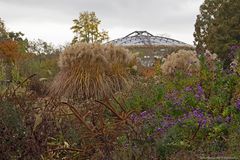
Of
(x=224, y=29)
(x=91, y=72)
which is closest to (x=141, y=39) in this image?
(x=224, y=29)

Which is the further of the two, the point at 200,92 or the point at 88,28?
the point at 88,28

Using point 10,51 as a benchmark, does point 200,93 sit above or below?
below

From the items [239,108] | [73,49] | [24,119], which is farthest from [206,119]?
[73,49]

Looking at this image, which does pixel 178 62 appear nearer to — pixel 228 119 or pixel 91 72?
pixel 91 72

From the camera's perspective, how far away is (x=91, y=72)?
12.9m

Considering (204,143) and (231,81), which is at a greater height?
(231,81)

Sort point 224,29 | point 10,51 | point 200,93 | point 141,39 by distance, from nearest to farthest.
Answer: point 200,93
point 10,51
point 224,29
point 141,39

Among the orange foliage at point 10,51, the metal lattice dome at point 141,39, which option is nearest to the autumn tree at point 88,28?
the orange foliage at point 10,51

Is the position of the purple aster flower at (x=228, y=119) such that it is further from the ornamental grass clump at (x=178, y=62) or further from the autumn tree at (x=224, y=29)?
the autumn tree at (x=224, y=29)

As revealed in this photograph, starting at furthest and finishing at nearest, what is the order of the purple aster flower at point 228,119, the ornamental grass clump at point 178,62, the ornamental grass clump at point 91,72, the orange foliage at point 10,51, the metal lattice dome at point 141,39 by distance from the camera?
the metal lattice dome at point 141,39, the orange foliage at point 10,51, the ornamental grass clump at point 178,62, the ornamental grass clump at point 91,72, the purple aster flower at point 228,119

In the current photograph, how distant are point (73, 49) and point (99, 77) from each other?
4.09 feet

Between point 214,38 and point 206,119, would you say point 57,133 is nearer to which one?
point 206,119

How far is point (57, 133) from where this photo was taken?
16.7 feet

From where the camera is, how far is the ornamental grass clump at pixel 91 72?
40.6ft
